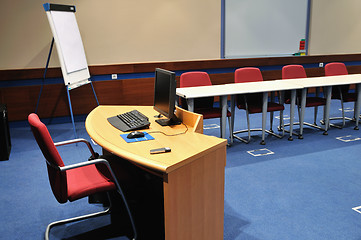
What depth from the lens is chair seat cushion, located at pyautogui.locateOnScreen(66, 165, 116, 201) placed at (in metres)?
2.08

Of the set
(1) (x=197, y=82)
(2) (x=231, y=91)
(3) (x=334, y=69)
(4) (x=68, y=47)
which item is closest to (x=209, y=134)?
(1) (x=197, y=82)

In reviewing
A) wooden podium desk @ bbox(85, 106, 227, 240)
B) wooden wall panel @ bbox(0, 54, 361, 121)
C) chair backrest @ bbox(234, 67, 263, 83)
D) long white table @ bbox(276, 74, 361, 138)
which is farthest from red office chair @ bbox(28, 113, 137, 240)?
wooden wall panel @ bbox(0, 54, 361, 121)

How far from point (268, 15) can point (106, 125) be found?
18.2 ft

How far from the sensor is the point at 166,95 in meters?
2.52

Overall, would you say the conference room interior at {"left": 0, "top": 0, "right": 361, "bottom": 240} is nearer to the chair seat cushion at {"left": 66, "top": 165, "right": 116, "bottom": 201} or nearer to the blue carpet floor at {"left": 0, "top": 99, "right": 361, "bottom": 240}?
the blue carpet floor at {"left": 0, "top": 99, "right": 361, "bottom": 240}

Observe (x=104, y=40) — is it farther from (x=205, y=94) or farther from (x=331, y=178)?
(x=331, y=178)

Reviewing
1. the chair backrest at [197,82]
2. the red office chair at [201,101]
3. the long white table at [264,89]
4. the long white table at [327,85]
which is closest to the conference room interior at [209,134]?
the long white table at [327,85]

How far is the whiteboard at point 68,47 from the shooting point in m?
4.30

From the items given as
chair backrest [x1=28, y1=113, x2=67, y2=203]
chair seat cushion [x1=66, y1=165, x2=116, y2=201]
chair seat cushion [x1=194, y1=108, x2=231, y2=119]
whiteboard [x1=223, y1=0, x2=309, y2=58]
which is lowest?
chair seat cushion [x1=66, y1=165, x2=116, y2=201]

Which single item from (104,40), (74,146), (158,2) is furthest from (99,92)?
(158,2)

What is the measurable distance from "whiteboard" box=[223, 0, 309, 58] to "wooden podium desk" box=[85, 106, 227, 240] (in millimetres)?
4871

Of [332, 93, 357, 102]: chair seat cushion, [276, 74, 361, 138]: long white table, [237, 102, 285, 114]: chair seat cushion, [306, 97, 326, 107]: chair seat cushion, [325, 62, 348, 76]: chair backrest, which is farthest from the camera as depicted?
[325, 62, 348, 76]: chair backrest

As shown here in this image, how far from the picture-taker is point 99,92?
225 inches

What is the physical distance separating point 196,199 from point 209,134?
288 cm
